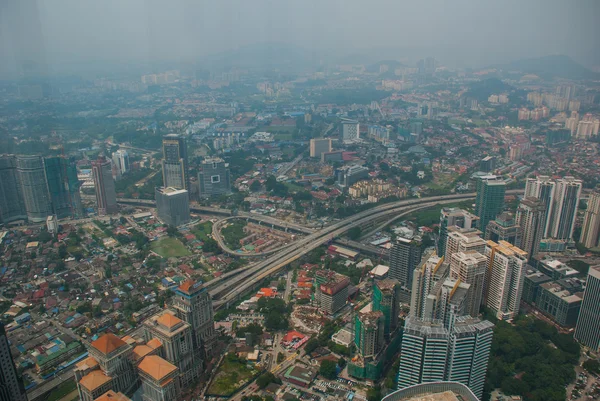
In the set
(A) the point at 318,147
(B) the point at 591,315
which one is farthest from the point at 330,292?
(A) the point at 318,147

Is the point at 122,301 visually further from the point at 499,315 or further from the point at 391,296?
the point at 499,315

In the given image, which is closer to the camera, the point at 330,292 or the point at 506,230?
the point at 330,292

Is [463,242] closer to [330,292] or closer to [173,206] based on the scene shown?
[330,292]

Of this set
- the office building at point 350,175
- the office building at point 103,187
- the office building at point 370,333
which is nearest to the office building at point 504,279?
the office building at point 370,333

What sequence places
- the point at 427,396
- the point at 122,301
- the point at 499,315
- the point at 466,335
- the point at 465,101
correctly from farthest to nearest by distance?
the point at 465,101 < the point at 122,301 < the point at 499,315 < the point at 466,335 < the point at 427,396

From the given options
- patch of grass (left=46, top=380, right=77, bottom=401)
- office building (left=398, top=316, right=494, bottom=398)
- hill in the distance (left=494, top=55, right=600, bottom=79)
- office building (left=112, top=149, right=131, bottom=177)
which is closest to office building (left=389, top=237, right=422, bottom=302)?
office building (left=398, top=316, right=494, bottom=398)

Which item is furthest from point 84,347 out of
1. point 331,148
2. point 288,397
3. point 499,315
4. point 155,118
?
point 155,118
